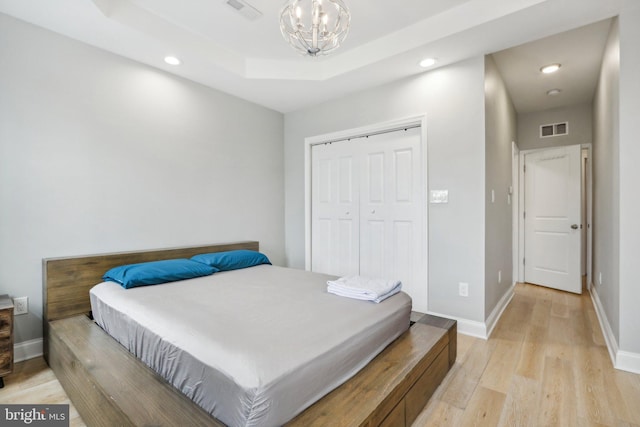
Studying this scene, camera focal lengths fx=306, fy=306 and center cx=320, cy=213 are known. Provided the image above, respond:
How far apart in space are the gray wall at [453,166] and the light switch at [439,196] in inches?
1.5

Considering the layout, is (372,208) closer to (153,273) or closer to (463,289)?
(463,289)

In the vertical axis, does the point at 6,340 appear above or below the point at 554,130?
below

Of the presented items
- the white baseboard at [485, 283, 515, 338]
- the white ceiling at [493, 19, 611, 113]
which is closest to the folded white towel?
the white baseboard at [485, 283, 515, 338]

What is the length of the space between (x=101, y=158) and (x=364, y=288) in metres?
2.33

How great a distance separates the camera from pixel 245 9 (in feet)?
7.51

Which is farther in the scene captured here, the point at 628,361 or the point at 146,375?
the point at 628,361

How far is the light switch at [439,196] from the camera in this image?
110 inches

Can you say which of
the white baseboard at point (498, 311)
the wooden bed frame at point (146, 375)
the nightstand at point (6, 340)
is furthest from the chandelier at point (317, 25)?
the white baseboard at point (498, 311)

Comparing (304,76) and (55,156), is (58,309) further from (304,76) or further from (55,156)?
(304,76)

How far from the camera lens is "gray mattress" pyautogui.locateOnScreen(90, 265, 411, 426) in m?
1.05

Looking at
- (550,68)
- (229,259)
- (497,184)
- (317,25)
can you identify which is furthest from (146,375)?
(550,68)

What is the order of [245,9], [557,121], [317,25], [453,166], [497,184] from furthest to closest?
[557,121], [497,184], [453,166], [245,9], [317,25]

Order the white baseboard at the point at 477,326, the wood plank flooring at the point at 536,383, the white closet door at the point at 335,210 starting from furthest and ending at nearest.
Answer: the white closet door at the point at 335,210 → the white baseboard at the point at 477,326 → the wood plank flooring at the point at 536,383

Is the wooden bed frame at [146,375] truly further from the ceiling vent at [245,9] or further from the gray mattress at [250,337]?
the ceiling vent at [245,9]
